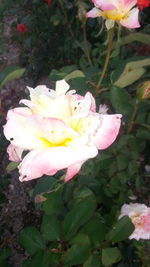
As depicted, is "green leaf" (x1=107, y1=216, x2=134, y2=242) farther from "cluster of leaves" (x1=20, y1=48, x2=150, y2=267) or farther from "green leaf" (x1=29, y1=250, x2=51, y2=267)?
"green leaf" (x1=29, y1=250, x2=51, y2=267)

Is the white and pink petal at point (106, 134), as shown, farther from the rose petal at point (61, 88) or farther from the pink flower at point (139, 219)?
the pink flower at point (139, 219)

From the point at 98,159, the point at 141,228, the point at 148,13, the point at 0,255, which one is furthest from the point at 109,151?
the point at 148,13

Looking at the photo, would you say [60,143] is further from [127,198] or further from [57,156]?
[127,198]

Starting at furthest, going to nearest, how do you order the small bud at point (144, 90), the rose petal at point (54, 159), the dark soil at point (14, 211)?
the dark soil at point (14, 211), the small bud at point (144, 90), the rose petal at point (54, 159)

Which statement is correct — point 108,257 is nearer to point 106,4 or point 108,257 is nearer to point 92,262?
point 92,262

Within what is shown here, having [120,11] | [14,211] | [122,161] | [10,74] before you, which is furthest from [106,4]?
[14,211]

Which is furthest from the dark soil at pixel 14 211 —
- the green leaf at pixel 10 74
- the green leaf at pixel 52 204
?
the green leaf at pixel 52 204
